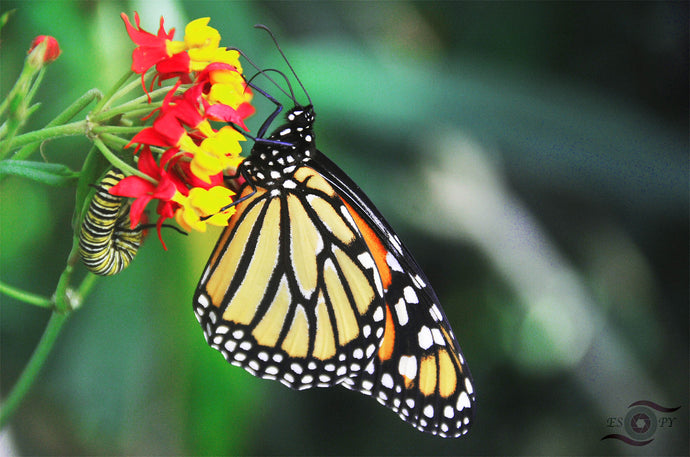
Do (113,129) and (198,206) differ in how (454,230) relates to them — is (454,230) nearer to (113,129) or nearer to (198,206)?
(198,206)

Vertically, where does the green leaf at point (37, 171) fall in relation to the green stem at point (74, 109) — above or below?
below

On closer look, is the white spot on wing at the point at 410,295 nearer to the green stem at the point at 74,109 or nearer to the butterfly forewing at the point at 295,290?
the butterfly forewing at the point at 295,290

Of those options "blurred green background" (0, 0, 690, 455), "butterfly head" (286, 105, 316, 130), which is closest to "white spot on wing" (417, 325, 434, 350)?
"butterfly head" (286, 105, 316, 130)

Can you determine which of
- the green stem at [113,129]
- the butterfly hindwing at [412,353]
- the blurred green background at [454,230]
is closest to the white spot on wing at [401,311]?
the butterfly hindwing at [412,353]

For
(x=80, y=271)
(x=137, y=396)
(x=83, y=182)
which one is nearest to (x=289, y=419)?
(x=137, y=396)

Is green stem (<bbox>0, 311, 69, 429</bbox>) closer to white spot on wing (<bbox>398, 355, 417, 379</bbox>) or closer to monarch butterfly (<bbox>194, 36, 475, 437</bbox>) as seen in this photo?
monarch butterfly (<bbox>194, 36, 475, 437</bbox>)
